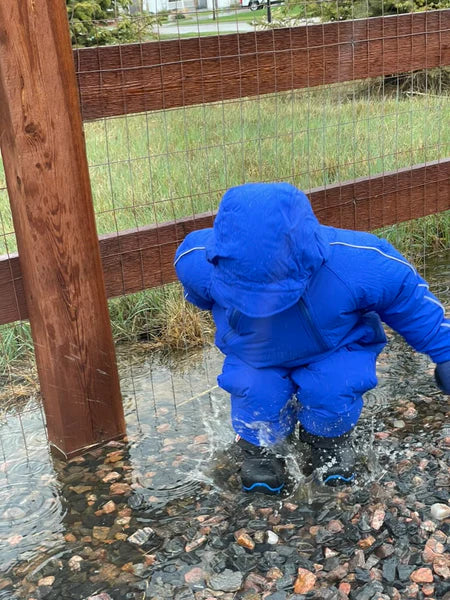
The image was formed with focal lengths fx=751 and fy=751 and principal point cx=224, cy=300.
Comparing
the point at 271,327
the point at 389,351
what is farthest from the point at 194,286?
the point at 389,351

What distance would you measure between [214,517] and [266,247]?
3.08ft

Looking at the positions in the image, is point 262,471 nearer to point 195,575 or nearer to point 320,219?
point 195,575

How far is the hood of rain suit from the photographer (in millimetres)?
2100

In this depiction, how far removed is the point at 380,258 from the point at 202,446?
106 cm

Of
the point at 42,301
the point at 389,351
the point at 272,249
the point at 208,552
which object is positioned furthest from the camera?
the point at 389,351

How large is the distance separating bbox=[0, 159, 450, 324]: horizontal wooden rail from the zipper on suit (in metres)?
0.95

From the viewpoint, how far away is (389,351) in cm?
358

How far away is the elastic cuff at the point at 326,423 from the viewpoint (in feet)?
8.19

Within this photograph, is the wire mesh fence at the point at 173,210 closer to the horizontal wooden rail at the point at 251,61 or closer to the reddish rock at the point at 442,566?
the horizontal wooden rail at the point at 251,61

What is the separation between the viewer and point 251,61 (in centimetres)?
314

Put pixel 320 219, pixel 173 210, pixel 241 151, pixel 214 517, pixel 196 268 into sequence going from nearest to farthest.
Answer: pixel 214 517
pixel 196 268
pixel 320 219
pixel 173 210
pixel 241 151

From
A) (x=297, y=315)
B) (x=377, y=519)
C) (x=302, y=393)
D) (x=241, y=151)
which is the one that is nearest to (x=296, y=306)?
(x=297, y=315)

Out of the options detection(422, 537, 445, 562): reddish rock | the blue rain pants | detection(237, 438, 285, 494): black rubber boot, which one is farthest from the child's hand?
detection(237, 438, 285, 494): black rubber boot

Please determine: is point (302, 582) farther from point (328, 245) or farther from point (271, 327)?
point (328, 245)
